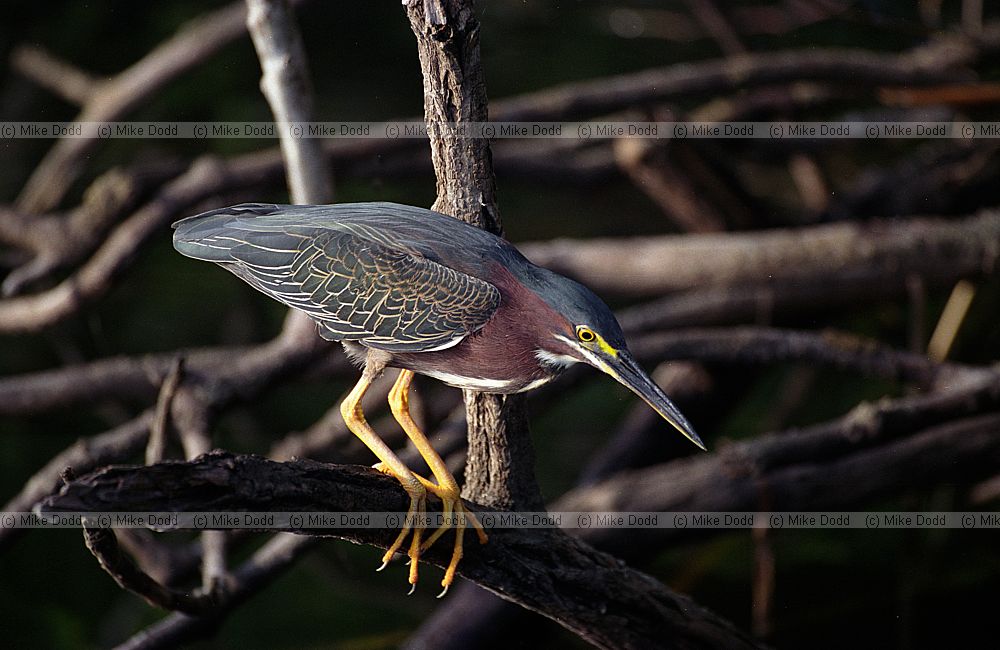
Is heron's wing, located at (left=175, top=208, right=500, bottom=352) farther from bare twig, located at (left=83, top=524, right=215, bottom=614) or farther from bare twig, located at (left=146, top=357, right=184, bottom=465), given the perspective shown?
bare twig, located at (left=146, top=357, right=184, bottom=465)

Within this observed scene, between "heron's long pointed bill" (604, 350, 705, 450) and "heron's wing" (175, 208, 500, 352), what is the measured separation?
224 millimetres

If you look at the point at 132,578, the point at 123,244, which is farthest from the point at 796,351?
the point at 123,244

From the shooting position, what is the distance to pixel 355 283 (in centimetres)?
162

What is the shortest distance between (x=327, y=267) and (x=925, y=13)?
3.83m

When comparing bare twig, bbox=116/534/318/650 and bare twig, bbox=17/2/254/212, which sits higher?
bare twig, bbox=17/2/254/212

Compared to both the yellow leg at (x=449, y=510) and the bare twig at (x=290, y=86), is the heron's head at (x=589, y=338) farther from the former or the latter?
the bare twig at (x=290, y=86)

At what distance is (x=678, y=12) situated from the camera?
592cm

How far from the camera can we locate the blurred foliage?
333 cm

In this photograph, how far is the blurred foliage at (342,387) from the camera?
333 centimetres

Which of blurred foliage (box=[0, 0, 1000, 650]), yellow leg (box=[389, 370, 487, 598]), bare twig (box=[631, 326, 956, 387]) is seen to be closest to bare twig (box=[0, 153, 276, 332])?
blurred foliage (box=[0, 0, 1000, 650])

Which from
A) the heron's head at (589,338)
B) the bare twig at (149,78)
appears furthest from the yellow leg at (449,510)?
the bare twig at (149,78)

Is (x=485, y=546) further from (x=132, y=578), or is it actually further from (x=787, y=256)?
(x=787, y=256)

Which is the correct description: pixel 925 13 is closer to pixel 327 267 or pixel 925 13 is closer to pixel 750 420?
pixel 750 420

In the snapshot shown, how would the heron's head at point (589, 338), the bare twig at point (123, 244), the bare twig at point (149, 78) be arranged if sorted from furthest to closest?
the bare twig at point (149, 78), the bare twig at point (123, 244), the heron's head at point (589, 338)
